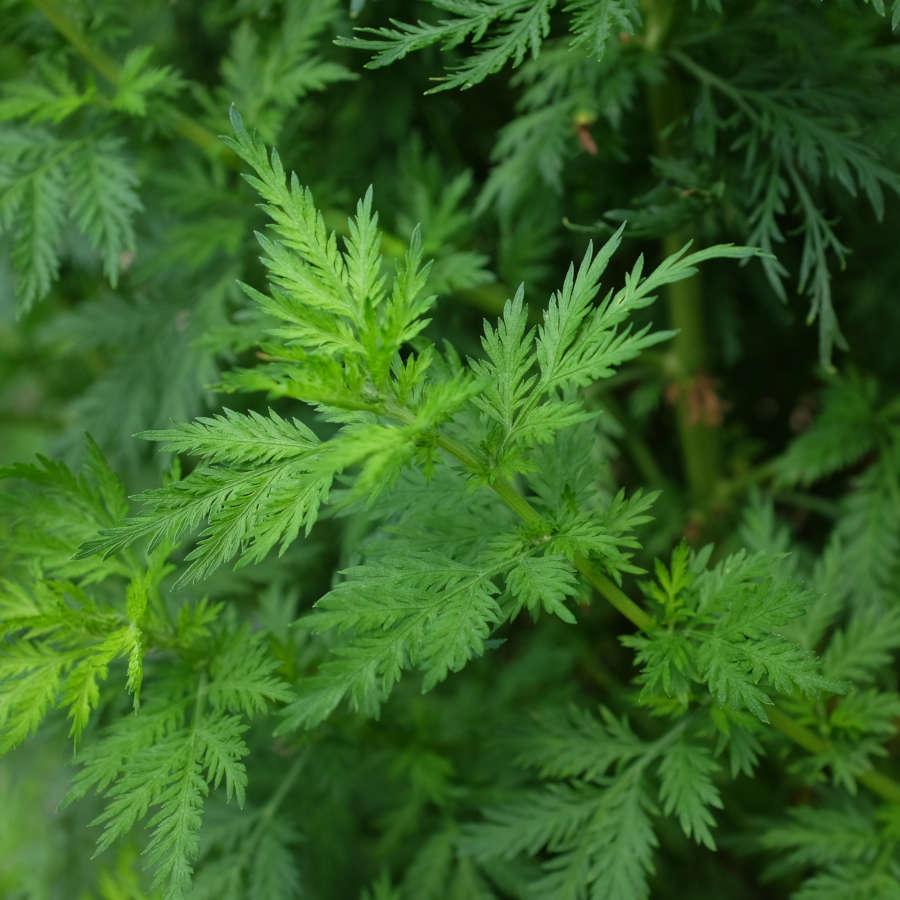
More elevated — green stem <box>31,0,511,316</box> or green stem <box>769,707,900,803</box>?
green stem <box>31,0,511,316</box>

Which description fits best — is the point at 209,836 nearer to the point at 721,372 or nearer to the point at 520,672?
the point at 520,672

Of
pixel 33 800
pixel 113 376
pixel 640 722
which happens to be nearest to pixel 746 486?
pixel 640 722

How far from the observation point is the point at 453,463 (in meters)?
0.88

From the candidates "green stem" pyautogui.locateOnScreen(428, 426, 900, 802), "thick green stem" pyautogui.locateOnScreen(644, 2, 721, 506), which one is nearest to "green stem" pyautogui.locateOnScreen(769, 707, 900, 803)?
"green stem" pyautogui.locateOnScreen(428, 426, 900, 802)

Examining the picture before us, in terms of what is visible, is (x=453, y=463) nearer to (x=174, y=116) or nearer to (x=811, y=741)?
(x=811, y=741)

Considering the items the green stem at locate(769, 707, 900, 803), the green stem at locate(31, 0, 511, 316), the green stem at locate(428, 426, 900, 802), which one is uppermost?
the green stem at locate(31, 0, 511, 316)

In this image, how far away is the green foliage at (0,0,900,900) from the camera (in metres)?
0.72

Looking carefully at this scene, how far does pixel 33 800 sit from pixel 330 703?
996mm

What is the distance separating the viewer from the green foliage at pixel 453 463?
72 centimetres

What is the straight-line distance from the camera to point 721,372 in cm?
159

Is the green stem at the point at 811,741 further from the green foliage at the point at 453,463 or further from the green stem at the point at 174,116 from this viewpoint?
the green stem at the point at 174,116

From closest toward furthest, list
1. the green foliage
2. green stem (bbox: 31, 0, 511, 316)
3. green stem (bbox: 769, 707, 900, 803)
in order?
the green foliage
green stem (bbox: 769, 707, 900, 803)
green stem (bbox: 31, 0, 511, 316)

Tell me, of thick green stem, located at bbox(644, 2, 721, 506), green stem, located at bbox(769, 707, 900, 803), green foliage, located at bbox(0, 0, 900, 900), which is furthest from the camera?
thick green stem, located at bbox(644, 2, 721, 506)

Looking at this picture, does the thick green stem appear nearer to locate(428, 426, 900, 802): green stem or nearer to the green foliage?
the green foliage
